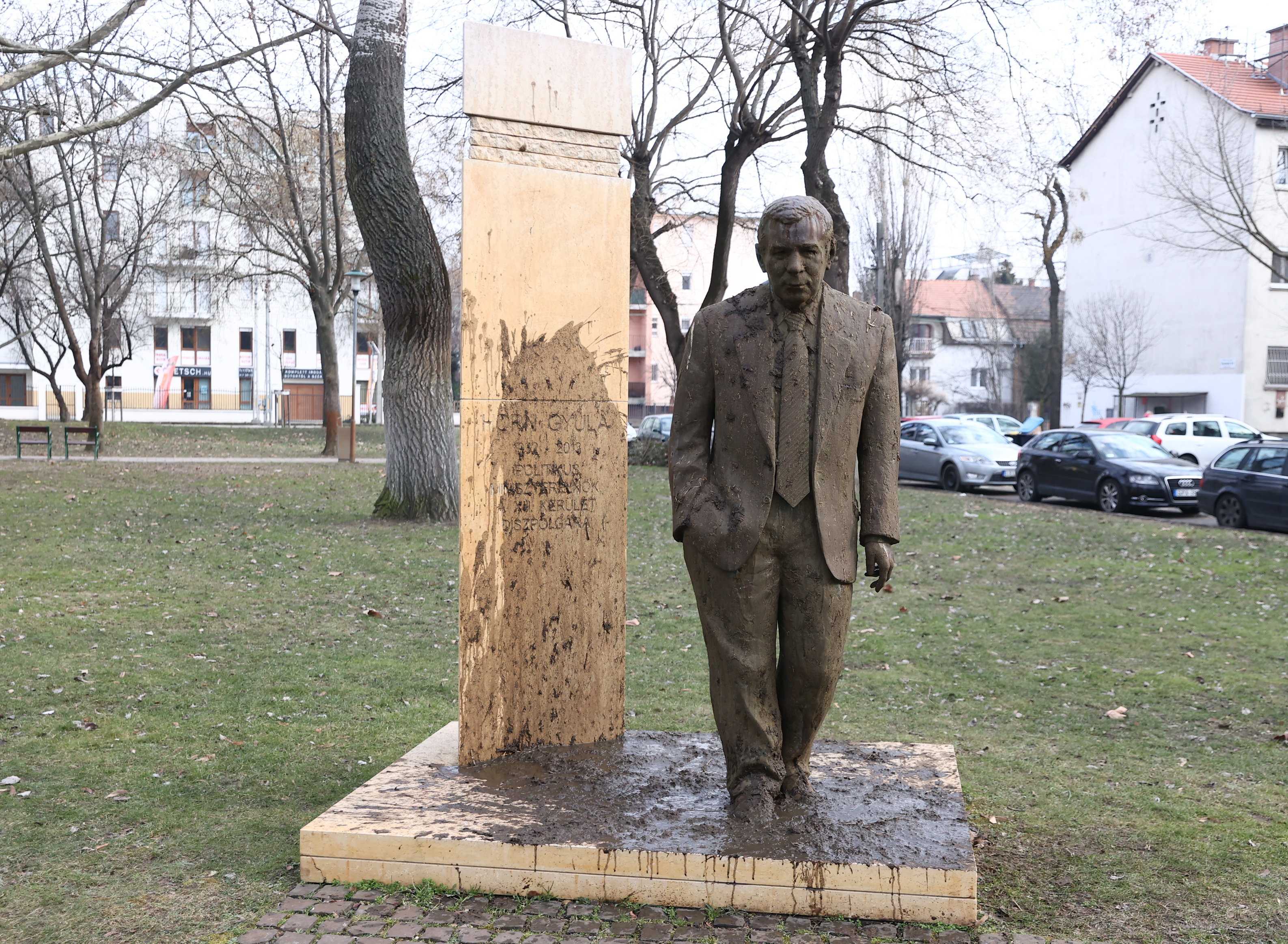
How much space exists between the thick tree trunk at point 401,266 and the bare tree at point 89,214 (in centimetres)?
693

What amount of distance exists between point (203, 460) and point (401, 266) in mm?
14752

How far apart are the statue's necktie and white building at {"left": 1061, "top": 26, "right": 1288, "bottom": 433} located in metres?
34.3

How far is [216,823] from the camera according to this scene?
498cm

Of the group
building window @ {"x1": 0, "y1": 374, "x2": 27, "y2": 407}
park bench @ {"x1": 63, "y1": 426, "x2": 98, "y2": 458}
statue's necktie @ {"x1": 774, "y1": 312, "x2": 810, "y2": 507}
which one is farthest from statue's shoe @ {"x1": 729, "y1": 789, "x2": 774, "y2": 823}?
building window @ {"x1": 0, "y1": 374, "x2": 27, "y2": 407}

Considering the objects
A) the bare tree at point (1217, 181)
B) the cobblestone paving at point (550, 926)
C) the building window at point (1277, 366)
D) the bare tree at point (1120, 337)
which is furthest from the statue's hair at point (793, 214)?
the bare tree at point (1120, 337)

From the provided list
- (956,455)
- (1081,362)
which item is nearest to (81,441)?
(956,455)

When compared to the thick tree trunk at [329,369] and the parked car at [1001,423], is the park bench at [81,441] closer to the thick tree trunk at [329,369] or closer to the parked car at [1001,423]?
the thick tree trunk at [329,369]

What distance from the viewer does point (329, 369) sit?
3206 centimetres

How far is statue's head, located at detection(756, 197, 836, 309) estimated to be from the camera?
427cm

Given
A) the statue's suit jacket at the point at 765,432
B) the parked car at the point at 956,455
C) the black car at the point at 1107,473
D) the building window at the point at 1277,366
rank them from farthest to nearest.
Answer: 1. the building window at the point at 1277,366
2. the parked car at the point at 956,455
3. the black car at the point at 1107,473
4. the statue's suit jacket at the point at 765,432

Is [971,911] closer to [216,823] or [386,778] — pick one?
[386,778]

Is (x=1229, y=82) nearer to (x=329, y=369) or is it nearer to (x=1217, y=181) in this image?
(x=1217, y=181)

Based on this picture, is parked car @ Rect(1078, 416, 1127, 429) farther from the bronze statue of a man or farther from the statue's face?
the statue's face

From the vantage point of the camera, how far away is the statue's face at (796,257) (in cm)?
427
